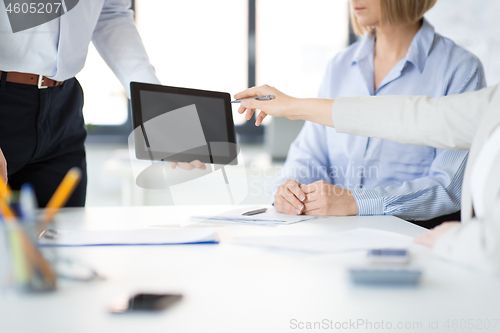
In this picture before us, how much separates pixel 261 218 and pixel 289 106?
0.28 metres

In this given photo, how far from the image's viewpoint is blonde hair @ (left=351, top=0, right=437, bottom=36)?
1326mm

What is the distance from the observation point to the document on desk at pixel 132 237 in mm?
764

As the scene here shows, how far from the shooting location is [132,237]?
2.63ft

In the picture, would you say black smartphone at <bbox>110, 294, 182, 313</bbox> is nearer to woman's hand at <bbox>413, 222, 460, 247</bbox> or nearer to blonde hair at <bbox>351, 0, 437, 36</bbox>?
woman's hand at <bbox>413, 222, 460, 247</bbox>

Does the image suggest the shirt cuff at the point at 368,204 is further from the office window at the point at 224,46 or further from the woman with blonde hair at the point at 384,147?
the office window at the point at 224,46

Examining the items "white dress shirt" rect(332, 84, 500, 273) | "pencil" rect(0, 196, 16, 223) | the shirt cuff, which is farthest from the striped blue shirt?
Answer: "pencil" rect(0, 196, 16, 223)

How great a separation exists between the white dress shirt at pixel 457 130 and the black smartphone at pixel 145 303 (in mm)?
356

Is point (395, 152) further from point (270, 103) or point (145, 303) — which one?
point (145, 303)

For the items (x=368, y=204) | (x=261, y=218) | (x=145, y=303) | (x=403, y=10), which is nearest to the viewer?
(x=145, y=303)

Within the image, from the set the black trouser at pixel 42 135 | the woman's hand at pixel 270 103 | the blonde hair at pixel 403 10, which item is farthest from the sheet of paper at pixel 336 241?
the blonde hair at pixel 403 10

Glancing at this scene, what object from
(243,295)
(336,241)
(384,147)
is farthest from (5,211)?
(384,147)

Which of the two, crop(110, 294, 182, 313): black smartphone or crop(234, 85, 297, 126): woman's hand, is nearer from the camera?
crop(110, 294, 182, 313): black smartphone

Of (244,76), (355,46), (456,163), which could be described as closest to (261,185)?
(355,46)

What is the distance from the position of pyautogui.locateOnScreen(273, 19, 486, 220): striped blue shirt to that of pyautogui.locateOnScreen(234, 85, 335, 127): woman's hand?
255 millimetres
